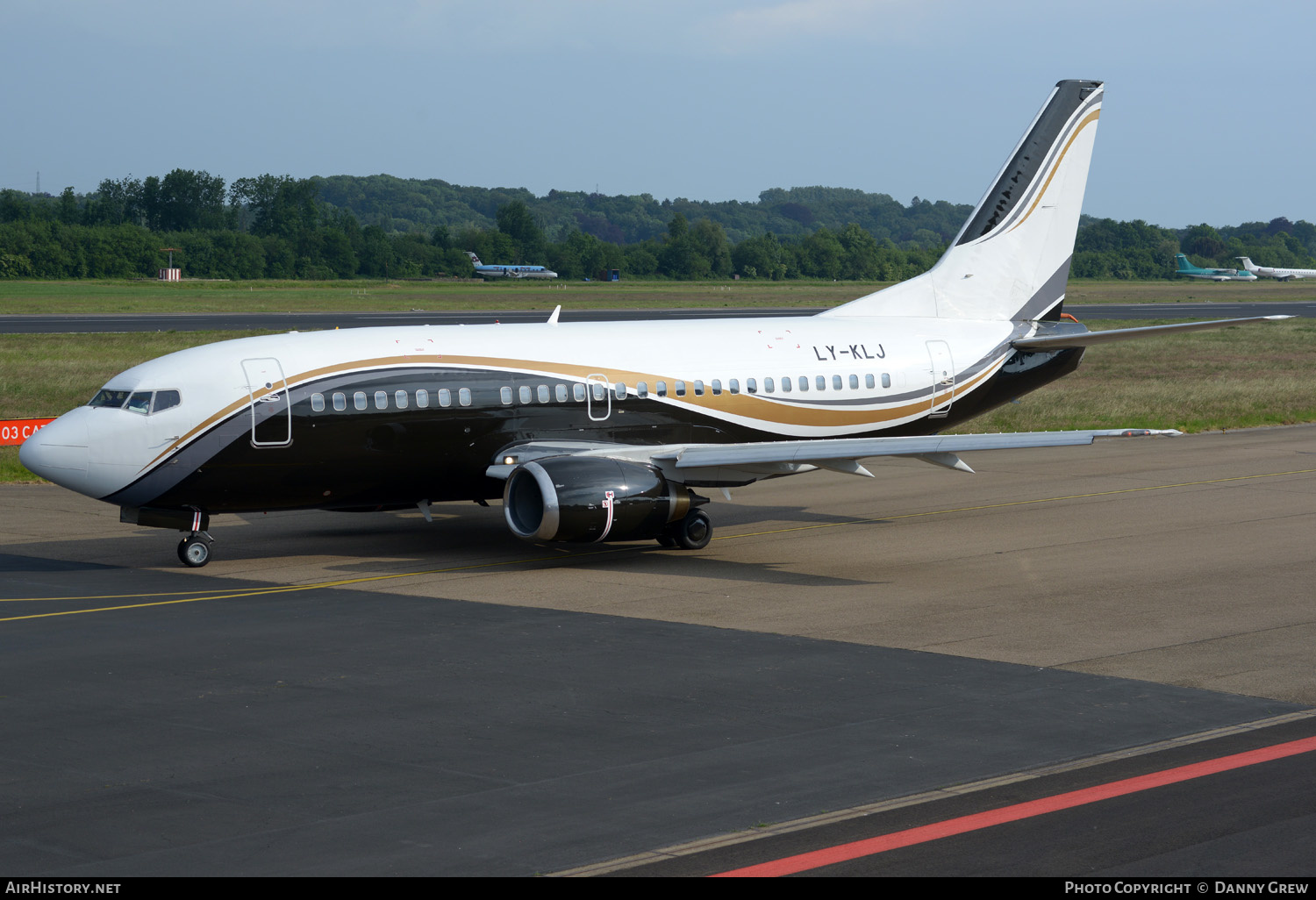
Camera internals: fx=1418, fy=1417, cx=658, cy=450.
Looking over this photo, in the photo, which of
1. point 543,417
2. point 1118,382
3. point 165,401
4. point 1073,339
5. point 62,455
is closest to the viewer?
point 62,455

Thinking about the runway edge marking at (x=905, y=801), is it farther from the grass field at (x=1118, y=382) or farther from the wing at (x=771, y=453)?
the grass field at (x=1118, y=382)

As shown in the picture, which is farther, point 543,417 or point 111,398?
point 543,417

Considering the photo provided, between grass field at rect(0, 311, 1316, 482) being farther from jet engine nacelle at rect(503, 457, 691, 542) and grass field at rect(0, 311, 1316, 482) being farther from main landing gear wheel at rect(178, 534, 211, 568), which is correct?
jet engine nacelle at rect(503, 457, 691, 542)

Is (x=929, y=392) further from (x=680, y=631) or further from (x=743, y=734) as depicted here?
(x=743, y=734)

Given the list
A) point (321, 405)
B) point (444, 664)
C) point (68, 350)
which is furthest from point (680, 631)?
point (68, 350)

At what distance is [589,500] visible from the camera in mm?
24266

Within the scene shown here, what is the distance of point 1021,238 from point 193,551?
19.4 meters

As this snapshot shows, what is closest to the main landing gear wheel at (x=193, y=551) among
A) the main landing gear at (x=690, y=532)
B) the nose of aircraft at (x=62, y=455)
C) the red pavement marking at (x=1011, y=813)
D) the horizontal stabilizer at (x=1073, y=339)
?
the nose of aircraft at (x=62, y=455)

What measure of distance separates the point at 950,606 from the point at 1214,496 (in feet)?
43.8

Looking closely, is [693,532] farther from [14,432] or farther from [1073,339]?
[14,432]

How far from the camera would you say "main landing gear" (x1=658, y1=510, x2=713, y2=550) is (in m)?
26.8

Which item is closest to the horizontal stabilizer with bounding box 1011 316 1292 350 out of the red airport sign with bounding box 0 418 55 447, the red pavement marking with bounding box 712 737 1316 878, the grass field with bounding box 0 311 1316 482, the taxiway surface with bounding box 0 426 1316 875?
the taxiway surface with bounding box 0 426 1316 875

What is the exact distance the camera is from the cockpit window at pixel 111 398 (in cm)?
2469

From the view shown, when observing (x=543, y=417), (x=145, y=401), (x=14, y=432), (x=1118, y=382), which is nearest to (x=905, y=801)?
(x=543, y=417)
